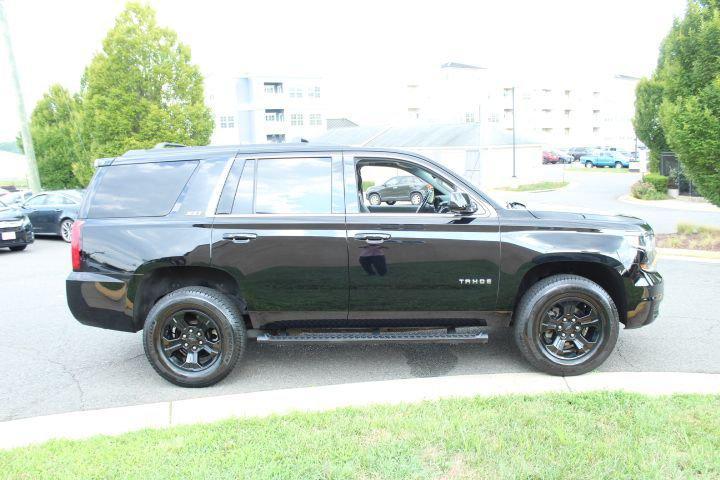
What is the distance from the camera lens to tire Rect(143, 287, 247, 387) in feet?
14.6

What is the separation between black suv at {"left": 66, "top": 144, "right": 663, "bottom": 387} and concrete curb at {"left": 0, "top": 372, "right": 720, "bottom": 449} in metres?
0.27

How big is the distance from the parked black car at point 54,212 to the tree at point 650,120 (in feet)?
72.6

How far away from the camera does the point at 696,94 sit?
1025 centimetres

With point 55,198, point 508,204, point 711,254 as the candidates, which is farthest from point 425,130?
point 508,204

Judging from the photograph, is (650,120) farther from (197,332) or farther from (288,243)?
(197,332)

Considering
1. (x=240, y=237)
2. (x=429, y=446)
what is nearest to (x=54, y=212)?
(x=240, y=237)

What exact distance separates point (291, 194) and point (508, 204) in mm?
1984

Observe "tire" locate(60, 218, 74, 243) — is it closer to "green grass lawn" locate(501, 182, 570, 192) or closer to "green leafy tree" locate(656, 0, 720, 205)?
"green leafy tree" locate(656, 0, 720, 205)

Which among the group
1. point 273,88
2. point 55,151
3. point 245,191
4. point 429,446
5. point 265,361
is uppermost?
point 273,88

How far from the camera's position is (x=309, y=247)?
14.6 ft

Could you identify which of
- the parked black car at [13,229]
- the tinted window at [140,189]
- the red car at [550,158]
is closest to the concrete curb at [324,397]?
the tinted window at [140,189]

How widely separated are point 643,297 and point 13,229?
43.0 ft

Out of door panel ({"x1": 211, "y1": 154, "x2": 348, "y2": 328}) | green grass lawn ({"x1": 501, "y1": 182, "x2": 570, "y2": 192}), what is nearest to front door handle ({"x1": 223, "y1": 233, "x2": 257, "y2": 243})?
door panel ({"x1": 211, "y1": 154, "x2": 348, "y2": 328})

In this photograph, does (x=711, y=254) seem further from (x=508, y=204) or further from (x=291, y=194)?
(x=291, y=194)
